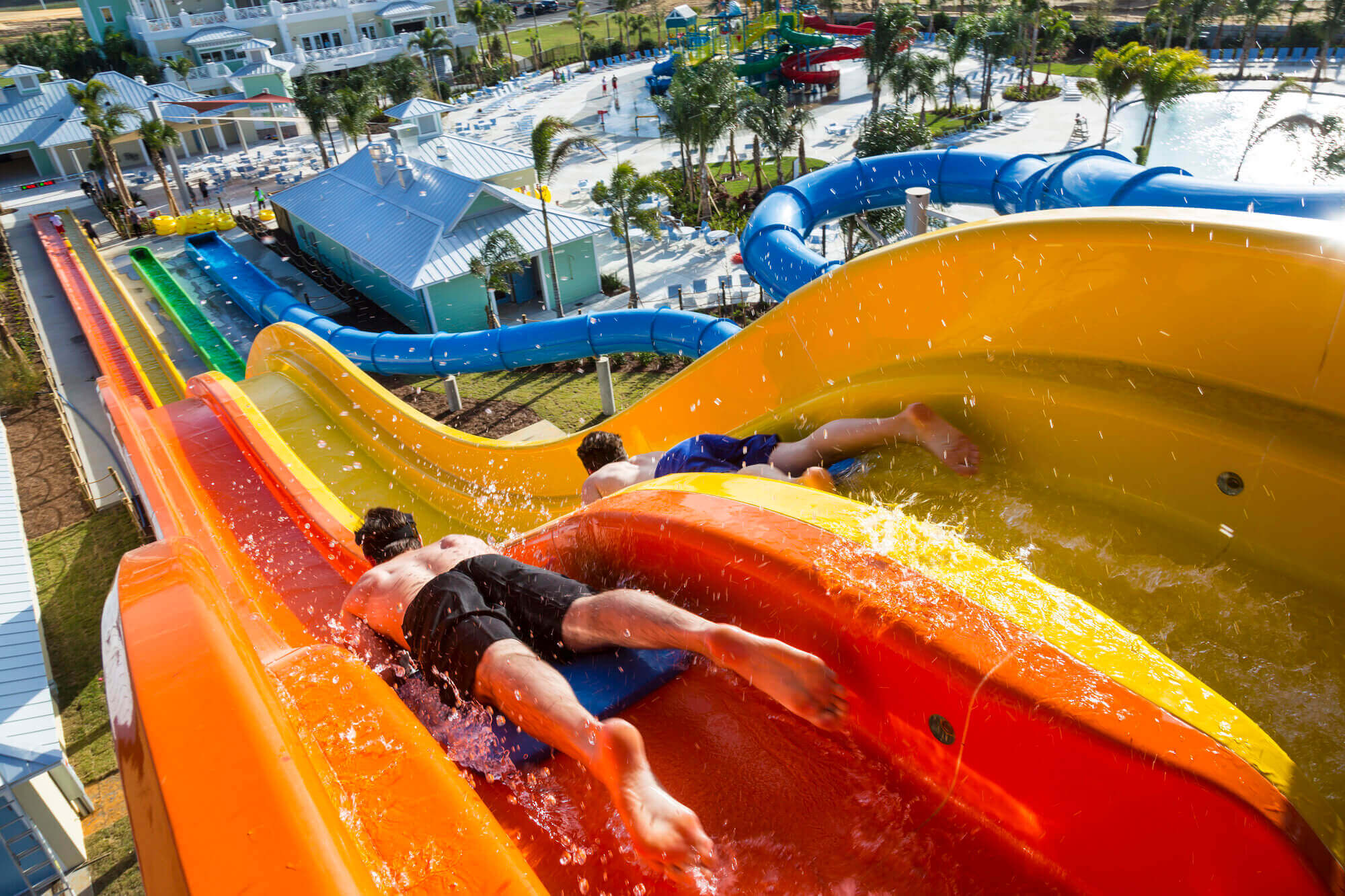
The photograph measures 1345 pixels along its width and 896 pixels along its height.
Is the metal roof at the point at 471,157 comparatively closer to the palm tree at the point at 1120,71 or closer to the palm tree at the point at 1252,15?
the palm tree at the point at 1120,71

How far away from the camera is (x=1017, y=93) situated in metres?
28.5

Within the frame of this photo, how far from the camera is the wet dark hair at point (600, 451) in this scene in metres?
4.65

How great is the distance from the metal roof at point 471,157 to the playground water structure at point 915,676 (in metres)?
17.1

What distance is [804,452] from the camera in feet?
11.5

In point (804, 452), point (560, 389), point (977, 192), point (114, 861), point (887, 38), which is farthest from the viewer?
point (887, 38)

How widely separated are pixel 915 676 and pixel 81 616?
9.18 metres

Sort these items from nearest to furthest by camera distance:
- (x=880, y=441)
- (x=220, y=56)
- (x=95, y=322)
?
(x=880, y=441) < (x=95, y=322) < (x=220, y=56)

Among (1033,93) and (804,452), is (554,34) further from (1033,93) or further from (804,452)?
(804,452)

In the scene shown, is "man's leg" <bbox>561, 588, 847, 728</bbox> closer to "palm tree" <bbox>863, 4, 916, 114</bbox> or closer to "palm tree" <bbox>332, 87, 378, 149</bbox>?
"palm tree" <bbox>332, 87, 378, 149</bbox>

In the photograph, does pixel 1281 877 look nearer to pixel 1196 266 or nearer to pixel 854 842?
pixel 854 842

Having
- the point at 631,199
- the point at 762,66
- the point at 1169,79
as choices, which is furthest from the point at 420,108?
the point at 1169,79

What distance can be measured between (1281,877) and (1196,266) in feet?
5.82

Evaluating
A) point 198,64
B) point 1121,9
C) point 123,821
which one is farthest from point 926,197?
point 1121,9

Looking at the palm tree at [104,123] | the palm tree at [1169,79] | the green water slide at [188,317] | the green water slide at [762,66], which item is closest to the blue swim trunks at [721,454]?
the green water slide at [188,317]
